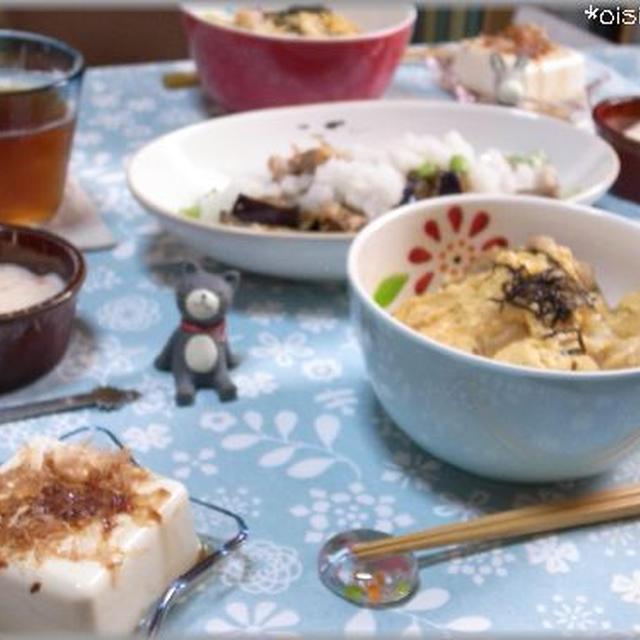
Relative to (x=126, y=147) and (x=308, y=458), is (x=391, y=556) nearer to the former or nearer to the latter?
(x=308, y=458)

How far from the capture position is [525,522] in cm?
66

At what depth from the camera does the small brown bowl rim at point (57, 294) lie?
0.77 m

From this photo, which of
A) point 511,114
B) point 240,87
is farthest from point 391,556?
point 240,87

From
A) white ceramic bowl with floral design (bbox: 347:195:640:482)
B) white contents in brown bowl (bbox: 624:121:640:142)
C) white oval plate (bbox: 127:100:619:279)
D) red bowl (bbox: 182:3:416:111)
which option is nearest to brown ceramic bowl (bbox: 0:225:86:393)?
white oval plate (bbox: 127:100:619:279)

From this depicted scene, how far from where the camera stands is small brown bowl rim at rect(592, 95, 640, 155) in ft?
3.58

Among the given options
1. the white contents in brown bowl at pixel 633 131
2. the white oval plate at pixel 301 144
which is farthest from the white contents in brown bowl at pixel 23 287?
the white contents in brown bowl at pixel 633 131

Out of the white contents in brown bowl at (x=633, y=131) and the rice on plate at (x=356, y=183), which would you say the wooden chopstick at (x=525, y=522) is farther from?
the white contents in brown bowl at (x=633, y=131)

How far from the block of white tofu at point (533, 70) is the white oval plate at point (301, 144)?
0.19 metres

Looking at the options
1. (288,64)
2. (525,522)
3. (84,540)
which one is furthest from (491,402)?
(288,64)

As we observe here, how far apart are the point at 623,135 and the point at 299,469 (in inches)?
23.0

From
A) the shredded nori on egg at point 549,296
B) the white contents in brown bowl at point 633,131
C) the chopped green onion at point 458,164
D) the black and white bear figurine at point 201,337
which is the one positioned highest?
the shredded nori on egg at point 549,296

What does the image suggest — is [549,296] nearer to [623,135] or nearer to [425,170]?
[425,170]

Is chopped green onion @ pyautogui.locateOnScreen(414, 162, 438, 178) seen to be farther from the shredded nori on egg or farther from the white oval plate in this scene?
the shredded nori on egg

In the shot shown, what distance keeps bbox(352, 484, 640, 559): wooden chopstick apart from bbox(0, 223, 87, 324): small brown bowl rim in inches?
11.9
